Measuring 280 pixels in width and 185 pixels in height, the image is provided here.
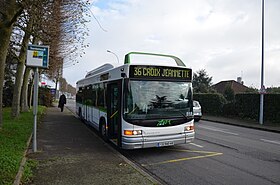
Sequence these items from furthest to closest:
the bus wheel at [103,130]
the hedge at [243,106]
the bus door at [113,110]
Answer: the hedge at [243,106] → the bus wheel at [103,130] → the bus door at [113,110]

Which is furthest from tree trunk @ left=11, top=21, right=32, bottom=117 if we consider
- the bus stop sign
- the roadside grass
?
the bus stop sign

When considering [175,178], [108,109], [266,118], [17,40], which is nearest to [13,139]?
[108,109]

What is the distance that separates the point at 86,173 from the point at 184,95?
408 cm

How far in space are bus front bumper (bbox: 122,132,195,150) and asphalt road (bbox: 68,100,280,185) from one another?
416mm

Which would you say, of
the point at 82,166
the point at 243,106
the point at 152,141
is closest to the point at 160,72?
the point at 152,141

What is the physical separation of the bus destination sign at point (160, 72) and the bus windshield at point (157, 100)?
0.16m

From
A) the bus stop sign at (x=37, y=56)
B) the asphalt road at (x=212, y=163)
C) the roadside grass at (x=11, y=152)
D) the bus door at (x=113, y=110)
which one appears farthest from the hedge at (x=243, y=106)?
the bus stop sign at (x=37, y=56)

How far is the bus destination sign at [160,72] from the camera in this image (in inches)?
320

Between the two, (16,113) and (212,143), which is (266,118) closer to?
(212,143)

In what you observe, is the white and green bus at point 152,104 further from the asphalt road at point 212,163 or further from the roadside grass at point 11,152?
the roadside grass at point 11,152

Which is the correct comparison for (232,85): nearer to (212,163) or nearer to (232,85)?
(232,85)

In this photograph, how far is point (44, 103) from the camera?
35438mm

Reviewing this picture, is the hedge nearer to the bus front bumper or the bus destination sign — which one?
the bus destination sign

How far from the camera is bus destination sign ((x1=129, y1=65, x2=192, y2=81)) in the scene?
8.12 meters
